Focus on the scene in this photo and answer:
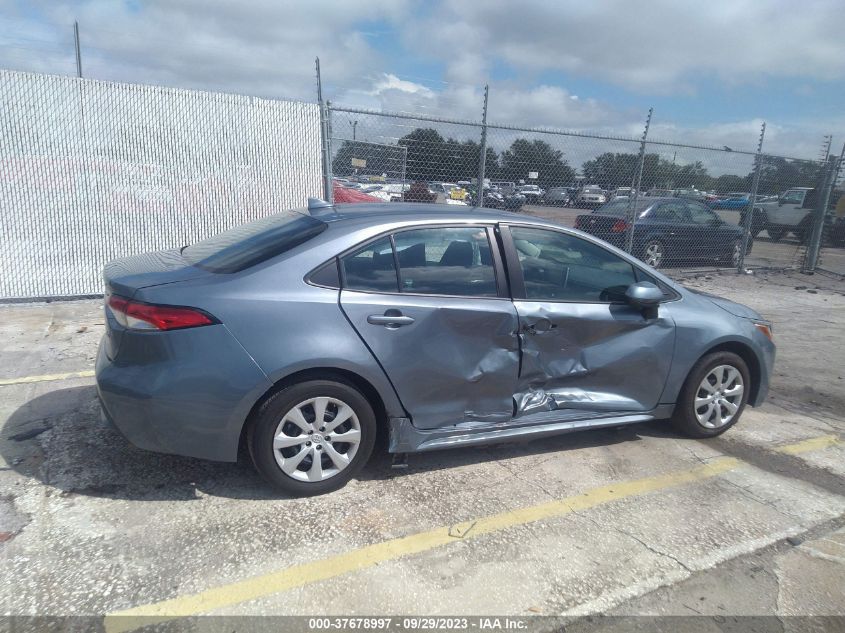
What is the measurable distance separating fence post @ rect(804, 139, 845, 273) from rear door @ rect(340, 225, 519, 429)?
1230cm

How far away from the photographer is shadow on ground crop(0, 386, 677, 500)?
11.0ft

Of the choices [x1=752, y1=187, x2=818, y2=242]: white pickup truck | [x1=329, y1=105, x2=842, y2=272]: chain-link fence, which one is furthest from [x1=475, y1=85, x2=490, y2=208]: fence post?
[x1=752, y1=187, x2=818, y2=242]: white pickup truck

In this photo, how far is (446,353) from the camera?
349 cm

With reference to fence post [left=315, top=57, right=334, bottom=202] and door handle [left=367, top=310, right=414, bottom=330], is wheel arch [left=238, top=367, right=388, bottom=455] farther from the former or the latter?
fence post [left=315, top=57, right=334, bottom=202]

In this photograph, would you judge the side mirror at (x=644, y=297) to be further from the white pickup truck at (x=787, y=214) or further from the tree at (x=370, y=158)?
the white pickup truck at (x=787, y=214)

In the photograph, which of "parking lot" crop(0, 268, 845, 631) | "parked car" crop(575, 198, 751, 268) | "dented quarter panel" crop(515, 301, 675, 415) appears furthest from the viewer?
"parked car" crop(575, 198, 751, 268)

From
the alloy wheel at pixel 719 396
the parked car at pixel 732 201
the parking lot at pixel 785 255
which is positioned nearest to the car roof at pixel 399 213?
the alloy wheel at pixel 719 396

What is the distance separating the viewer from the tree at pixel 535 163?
8797 millimetres

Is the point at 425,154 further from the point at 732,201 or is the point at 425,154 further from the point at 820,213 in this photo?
the point at 820,213

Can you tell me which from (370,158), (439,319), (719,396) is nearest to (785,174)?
(370,158)

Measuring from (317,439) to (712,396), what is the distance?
2.82 m

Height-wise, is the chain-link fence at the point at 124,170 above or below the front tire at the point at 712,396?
above

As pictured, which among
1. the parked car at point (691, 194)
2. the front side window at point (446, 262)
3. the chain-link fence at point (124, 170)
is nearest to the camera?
the front side window at point (446, 262)

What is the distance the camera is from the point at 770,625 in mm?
2590
